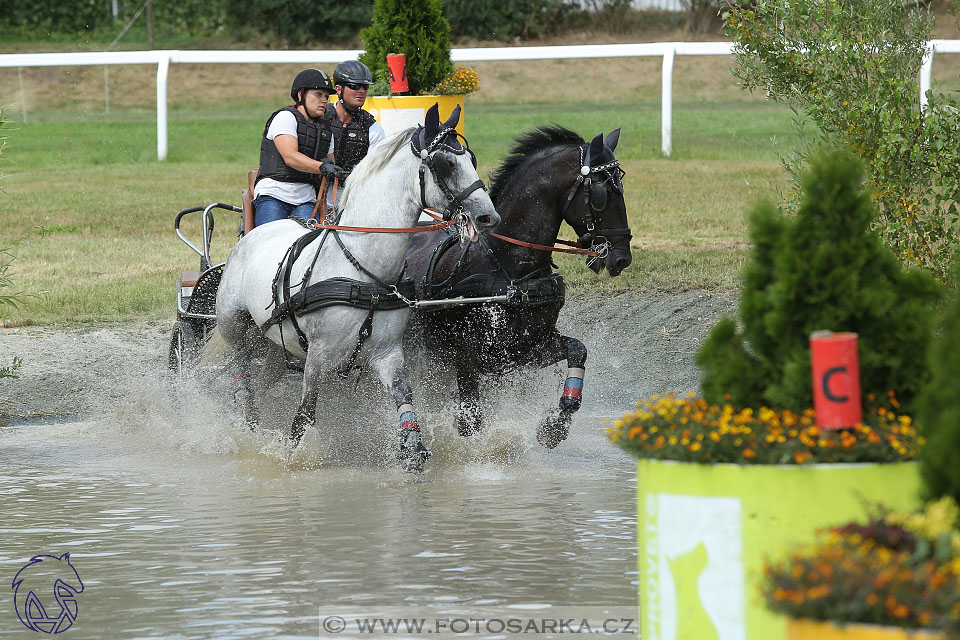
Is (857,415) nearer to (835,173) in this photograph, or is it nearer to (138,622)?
(835,173)

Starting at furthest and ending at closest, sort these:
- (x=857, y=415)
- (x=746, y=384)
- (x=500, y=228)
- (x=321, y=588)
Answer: (x=500, y=228) < (x=321, y=588) < (x=746, y=384) < (x=857, y=415)

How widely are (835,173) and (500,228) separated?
12.9 ft

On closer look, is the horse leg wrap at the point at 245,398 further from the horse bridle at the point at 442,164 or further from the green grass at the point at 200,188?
the green grass at the point at 200,188

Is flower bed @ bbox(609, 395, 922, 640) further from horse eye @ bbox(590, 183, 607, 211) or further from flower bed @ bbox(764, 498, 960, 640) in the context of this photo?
horse eye @ bbox(590, 183, 607, 211)

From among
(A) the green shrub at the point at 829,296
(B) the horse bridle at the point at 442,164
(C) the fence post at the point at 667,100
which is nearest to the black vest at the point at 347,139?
(B) the horse bridle at the point at 442,164

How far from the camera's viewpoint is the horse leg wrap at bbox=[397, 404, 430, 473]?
7039 mm

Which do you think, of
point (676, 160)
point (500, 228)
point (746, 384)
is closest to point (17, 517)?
point (500, 228)

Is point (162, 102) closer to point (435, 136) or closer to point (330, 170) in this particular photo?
point (330, 170)

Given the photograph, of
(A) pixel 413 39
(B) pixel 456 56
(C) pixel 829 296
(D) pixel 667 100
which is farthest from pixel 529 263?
(D) pixel 667 100

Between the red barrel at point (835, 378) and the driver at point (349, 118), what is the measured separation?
5.01 meters

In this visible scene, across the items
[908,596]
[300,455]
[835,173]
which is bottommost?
[300,455]

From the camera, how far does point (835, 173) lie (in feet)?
12.5

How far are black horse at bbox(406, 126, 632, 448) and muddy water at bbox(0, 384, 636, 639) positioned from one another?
0.53 metres

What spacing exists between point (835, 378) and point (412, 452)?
3.66 m
